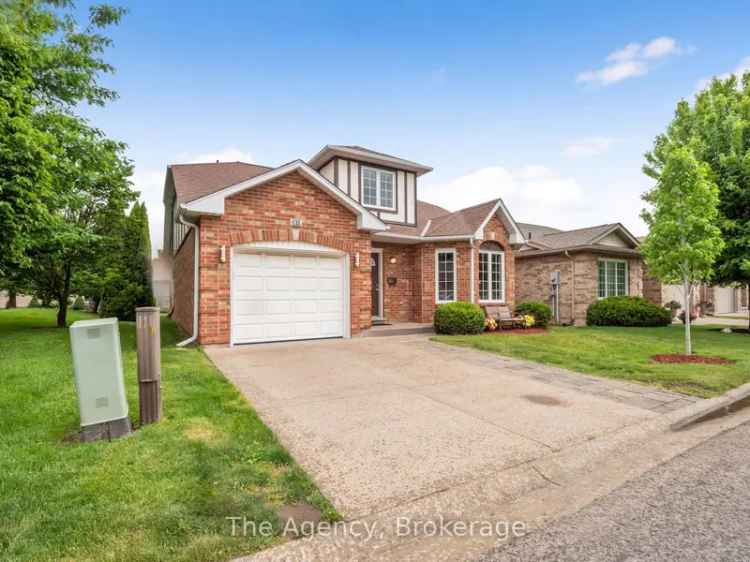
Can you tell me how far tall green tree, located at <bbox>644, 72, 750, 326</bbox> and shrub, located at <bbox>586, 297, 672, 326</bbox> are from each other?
2.43m

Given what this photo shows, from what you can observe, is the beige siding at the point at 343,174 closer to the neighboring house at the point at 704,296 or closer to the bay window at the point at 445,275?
the bay window at the point at 445,275

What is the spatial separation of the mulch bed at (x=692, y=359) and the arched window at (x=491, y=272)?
20.1 ft

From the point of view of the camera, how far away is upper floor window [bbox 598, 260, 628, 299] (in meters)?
17.0

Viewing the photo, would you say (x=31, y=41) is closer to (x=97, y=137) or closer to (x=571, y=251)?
(x=97, y=137)

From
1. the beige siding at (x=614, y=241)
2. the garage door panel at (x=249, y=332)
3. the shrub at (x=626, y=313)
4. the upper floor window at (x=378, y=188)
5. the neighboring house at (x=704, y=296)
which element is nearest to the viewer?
the garage door panel at (x=249, y=332)

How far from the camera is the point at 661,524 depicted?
8.30 feet

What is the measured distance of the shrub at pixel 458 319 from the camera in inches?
466

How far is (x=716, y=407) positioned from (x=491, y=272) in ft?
30.7

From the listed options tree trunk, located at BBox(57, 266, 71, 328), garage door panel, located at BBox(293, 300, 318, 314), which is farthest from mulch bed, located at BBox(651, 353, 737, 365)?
tree trunk, located at BBox(57, 266, 71, 328)

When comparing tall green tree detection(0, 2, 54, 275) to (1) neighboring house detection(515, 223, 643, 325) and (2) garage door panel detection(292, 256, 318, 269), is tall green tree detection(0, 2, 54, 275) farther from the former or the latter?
(1) neighboring house detection(515, 223, 643, 325)

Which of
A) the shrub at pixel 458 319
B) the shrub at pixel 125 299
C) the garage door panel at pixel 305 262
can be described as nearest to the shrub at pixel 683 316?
the shrub at pixel 458 319

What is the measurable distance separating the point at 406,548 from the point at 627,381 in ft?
18.5

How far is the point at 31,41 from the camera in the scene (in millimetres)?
9461

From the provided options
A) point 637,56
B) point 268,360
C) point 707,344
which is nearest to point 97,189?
point 268,360
